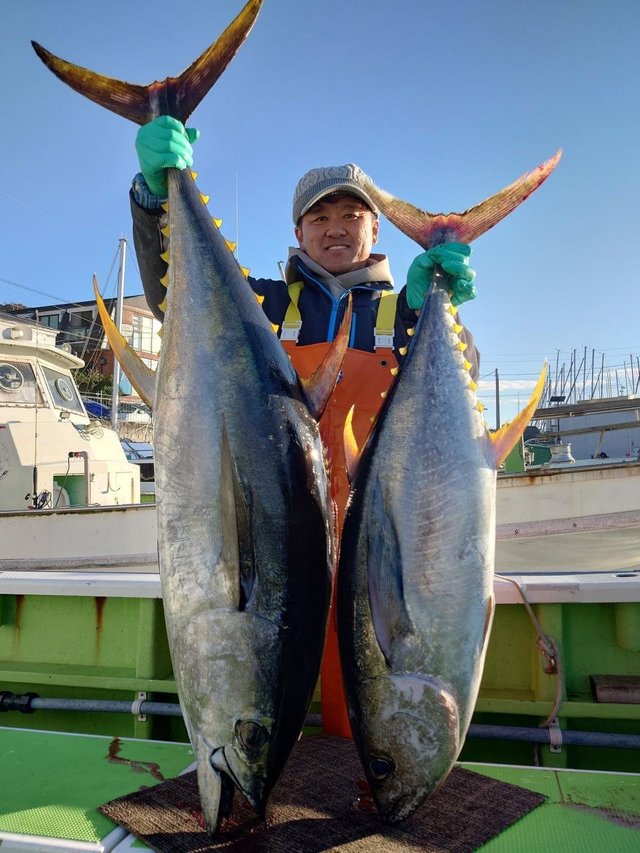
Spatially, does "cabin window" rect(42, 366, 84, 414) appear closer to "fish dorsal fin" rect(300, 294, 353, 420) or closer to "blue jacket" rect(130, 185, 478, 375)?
"blue jacket" rect(130, 185, 478, 375)

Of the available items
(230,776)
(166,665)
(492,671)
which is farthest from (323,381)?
(166,665)

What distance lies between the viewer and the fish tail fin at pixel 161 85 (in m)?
1.92

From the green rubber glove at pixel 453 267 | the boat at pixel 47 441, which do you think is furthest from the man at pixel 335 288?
the boat at pixel 47 441

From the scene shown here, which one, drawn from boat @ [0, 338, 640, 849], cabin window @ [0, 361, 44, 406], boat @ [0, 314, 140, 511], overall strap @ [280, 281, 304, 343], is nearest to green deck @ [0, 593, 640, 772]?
boat @ [0, 338, 640, 849]

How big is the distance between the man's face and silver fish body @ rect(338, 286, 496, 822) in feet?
3.35

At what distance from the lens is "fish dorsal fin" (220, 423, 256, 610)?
1.47 meters

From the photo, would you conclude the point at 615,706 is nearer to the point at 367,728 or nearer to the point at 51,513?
the point at 367,728

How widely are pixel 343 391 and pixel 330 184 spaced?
0.85m

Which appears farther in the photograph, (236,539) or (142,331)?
A: (142,331)

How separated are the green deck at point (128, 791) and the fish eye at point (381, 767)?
24 cm

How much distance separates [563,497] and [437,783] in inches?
261

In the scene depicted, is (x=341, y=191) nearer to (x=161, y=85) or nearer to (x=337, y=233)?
(x=337, y=233)

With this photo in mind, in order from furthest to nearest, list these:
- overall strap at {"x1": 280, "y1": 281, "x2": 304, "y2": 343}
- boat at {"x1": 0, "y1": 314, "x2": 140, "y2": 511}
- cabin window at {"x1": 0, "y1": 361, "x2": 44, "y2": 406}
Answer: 1. cabin window at {"x1": 0, "y1": 361, "x2": 44, "y2": 406}
2. boat at {"x1": 0, "y1": 314, "x2": 140, "y2": 511}
3. overall strap at {"x1": 280, "y1": 281, "x2": 304, "y2": 343}

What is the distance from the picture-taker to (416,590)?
154 cm
